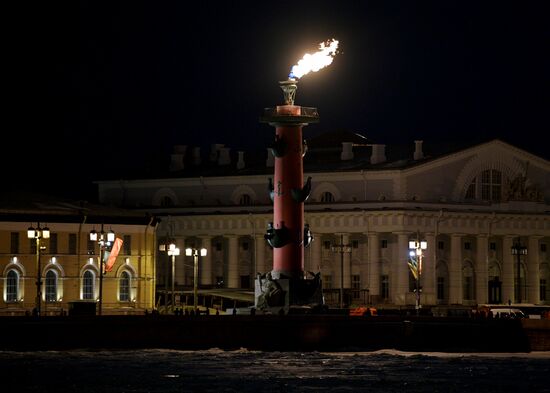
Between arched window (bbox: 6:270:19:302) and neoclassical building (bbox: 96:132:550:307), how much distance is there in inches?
777

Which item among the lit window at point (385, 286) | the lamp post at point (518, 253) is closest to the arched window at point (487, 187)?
the lamp post at point (518, 253)

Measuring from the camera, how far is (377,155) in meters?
153

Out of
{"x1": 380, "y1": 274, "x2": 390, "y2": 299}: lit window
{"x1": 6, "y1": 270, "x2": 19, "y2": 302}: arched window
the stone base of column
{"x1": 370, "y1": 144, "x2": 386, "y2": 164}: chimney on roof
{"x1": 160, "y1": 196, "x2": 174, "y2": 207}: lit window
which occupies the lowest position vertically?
the stone base of column

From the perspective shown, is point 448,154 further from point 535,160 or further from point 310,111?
point 310,111

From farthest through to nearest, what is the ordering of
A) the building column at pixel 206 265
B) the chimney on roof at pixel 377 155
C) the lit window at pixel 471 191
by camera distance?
the building column at pixel 206 265
the lit window at pixel 471 191
the chimney on roof at pixel 377 155

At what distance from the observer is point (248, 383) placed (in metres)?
87.8

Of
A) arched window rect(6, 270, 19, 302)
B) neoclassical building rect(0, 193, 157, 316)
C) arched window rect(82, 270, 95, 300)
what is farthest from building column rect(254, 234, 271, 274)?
arched window rect(6, 270, 19, 302)

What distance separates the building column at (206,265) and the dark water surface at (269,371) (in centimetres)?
5115

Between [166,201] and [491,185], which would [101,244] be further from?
[166,201]

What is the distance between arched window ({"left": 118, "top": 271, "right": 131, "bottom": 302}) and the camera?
436ft

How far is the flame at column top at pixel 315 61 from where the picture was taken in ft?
352

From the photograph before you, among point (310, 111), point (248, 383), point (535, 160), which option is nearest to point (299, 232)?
point (310, 111)

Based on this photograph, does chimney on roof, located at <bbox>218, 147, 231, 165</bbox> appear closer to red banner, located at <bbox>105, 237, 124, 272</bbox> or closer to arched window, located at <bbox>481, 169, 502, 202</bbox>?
arched window, located at <bbox>481, 169, 502, 202</bbox>

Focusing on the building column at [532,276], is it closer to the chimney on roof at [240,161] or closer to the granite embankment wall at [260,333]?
the chimney on roof at [240,161]
